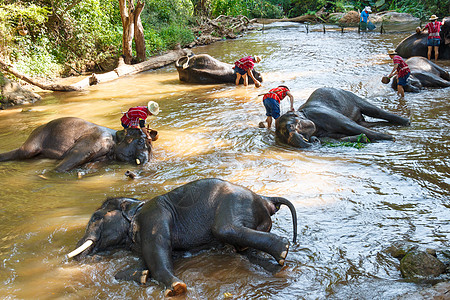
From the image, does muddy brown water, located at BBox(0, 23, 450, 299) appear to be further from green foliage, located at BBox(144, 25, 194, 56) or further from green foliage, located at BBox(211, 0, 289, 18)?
green foliage, located at BBox(211, 0, 289, 18)

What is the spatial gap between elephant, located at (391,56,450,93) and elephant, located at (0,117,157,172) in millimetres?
7059

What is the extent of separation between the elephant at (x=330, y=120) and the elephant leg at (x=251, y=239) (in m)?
3.82

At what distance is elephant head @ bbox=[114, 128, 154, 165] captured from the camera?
7.36 metres

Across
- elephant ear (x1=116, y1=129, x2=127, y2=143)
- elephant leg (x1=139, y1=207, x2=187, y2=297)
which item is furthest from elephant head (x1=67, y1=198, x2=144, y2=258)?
elephant ear (x1=116, y1=129, x2=127, y2=143)

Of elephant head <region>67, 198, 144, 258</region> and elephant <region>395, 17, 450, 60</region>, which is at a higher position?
elephant <region>395, 17, 450, 60</region>

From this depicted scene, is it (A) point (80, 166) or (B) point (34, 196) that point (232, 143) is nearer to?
(A) point (80, 166)

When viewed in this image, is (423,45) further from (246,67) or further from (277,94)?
(277,94)

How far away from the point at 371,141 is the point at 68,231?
5267 mm

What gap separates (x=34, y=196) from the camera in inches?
238

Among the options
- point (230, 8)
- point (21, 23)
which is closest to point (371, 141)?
point (21, 23)

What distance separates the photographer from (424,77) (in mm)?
10930

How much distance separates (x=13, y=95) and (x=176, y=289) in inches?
450

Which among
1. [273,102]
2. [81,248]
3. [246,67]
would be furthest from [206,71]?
[81,248]

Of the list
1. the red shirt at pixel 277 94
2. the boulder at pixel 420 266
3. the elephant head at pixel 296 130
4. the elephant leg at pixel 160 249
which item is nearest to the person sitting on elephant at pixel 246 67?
the red shirt at pixel 277 94
